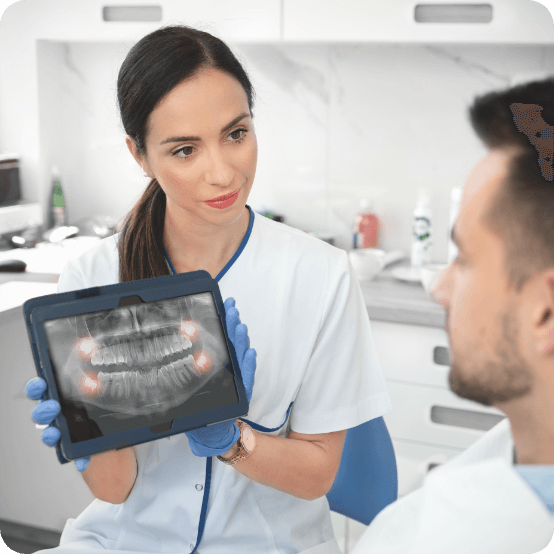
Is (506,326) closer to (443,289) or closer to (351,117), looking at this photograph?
(443,289)

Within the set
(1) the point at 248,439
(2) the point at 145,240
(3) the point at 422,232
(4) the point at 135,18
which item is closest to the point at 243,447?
(1) the point at 248,439

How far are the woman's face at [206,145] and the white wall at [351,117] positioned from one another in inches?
44.7

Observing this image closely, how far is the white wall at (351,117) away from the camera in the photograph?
1.94 meters

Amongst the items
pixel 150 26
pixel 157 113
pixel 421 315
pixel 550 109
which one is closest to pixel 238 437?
pixel 157 113

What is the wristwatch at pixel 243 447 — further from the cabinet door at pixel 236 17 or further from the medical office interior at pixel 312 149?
the cabinet door at pixel 236 17

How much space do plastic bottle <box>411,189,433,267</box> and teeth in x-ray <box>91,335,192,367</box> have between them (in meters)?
1.27

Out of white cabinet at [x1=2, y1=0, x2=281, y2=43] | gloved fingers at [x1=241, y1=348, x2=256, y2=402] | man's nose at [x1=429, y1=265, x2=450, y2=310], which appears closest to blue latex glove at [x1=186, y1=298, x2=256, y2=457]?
gloved fingers at [x1=241, y1=348, x2=256, y2=402]

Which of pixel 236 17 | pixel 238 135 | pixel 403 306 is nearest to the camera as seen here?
pixel 238 135

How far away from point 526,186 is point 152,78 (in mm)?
654

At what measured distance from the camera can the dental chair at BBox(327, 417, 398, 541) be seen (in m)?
1.04

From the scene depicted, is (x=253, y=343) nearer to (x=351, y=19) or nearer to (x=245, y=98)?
(x=245, y=98)

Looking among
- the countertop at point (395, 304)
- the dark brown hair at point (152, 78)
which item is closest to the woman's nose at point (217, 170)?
the dark brown hair at point (152, 78)

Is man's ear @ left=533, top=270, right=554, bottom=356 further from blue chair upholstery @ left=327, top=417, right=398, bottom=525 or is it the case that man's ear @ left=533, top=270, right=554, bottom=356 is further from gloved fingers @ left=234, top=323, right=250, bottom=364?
blue chair upholstery @ left=327, top=417, right=398, bottom=525

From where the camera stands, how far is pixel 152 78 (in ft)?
2.96
